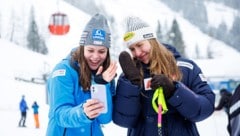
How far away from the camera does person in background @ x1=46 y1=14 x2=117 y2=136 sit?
252 cm

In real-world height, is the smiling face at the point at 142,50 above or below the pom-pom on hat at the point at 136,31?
below

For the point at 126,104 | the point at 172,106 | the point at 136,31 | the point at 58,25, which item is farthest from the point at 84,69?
the point at 58,25

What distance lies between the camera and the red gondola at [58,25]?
24.8 meters

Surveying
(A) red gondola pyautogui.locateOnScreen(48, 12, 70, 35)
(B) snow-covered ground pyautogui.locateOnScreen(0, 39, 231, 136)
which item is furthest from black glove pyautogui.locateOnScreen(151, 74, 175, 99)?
(A) red gondola pyautogui.locateOnScreen(48, 12, 70, 35)

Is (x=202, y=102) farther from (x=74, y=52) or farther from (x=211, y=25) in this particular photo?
(x=211, y=25)

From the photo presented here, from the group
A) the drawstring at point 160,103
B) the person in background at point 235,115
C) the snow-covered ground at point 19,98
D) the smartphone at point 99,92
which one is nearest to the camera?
the person in background at point 235,115

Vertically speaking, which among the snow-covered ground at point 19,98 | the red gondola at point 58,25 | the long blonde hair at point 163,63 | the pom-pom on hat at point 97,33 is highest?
the pom-pom on hat at point 97,33

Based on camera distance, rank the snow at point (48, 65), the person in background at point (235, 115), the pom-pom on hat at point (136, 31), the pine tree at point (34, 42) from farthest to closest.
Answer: the pine tree at point (34, 42) < the snow at point (48, 65) < the pom-pom on hat at point (136, 31) < the person in background at point (235, 115)

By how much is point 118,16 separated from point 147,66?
5469 inches

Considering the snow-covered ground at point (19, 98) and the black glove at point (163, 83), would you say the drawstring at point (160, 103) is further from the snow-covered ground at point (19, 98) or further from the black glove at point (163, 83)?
the snow-covered ground at point (19, 98)

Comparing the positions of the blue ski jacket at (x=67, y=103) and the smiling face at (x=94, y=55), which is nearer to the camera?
the blue ski jacket at (x=67, y=103)

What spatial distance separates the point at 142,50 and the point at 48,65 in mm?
53051

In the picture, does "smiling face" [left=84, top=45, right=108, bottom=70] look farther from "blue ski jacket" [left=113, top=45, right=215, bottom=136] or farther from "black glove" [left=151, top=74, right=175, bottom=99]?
"black glove" [left=151, top=74, right=175, bottom=99]

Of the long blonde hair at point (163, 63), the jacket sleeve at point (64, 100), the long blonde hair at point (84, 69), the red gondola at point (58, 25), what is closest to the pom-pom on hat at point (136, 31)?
the long blonde hair at point (163, 63)
